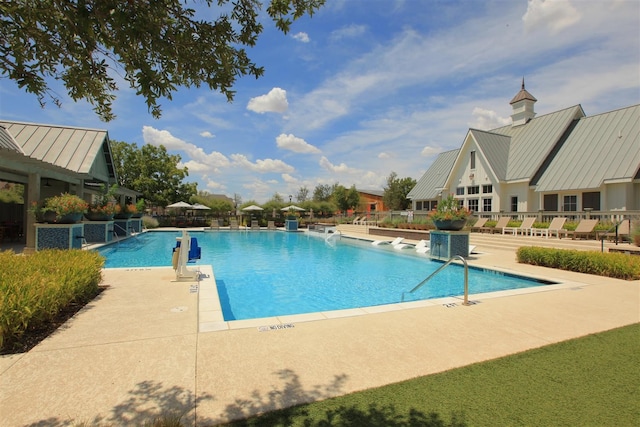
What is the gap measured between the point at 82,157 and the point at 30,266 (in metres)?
13.9

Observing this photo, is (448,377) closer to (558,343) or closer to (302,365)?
(302,365)

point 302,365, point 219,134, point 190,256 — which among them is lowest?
point 302,365

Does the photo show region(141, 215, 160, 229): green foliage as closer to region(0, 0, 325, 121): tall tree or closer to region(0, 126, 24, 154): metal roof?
region(0, 126, 24, 154): metal roof

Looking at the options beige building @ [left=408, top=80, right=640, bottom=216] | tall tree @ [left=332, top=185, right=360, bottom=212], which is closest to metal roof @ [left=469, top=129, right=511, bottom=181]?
beige building @ [left=408, top=80, right=640, bottom=216]

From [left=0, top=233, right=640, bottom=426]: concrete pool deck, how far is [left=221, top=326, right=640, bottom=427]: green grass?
7.7 inches

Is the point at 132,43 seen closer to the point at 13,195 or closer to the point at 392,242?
the point at 392,242

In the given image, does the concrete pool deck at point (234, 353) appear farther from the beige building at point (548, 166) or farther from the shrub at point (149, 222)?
the shrub at point (149, 222)

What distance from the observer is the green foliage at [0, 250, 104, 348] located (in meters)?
3.80

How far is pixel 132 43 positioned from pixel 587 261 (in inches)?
459

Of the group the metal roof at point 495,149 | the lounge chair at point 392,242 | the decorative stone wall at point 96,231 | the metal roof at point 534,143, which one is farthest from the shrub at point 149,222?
the metal roof at point 534,143

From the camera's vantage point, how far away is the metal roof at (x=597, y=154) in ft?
58.1

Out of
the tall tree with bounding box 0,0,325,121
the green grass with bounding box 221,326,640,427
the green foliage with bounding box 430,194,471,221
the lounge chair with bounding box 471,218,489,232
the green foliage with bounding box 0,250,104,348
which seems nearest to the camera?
the tall tree with bounding box 0,0,325,121

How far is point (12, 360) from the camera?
3.42 m

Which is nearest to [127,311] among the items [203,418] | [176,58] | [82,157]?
[203,418]
